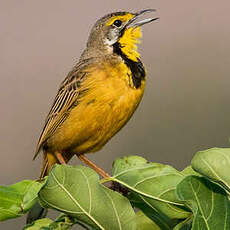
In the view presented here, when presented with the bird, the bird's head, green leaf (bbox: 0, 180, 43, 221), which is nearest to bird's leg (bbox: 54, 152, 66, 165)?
the bird

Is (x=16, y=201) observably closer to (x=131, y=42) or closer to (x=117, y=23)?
(x=131, y=42)

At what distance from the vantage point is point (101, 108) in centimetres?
225

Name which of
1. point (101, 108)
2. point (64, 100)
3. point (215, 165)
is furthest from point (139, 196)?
point (64, 100)

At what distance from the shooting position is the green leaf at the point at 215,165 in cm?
102

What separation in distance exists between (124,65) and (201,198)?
4.39ft

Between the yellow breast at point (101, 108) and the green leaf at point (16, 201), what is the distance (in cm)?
109

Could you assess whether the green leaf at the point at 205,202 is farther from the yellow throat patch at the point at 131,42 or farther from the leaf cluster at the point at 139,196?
the yellow throat patch at the point at 131,42

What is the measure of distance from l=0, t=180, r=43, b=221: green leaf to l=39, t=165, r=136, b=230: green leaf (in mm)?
55

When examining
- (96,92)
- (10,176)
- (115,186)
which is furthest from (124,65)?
(10,176)

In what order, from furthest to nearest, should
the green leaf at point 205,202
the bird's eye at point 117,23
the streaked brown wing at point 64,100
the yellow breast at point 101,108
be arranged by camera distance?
the bird's eye at point 117,23 → the streaked brown wing at point 64,100 → the yellow breast at point 101,108 → the green leaf at point 205,202

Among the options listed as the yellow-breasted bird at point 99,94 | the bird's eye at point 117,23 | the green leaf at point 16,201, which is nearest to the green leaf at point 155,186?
the green leaf at point 16,201

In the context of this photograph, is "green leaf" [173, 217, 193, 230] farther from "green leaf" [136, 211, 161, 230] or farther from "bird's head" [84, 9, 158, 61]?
"bird's head" [84, 9, 158, 61]

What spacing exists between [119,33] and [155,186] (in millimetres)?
1506

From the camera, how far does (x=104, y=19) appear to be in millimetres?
2631
